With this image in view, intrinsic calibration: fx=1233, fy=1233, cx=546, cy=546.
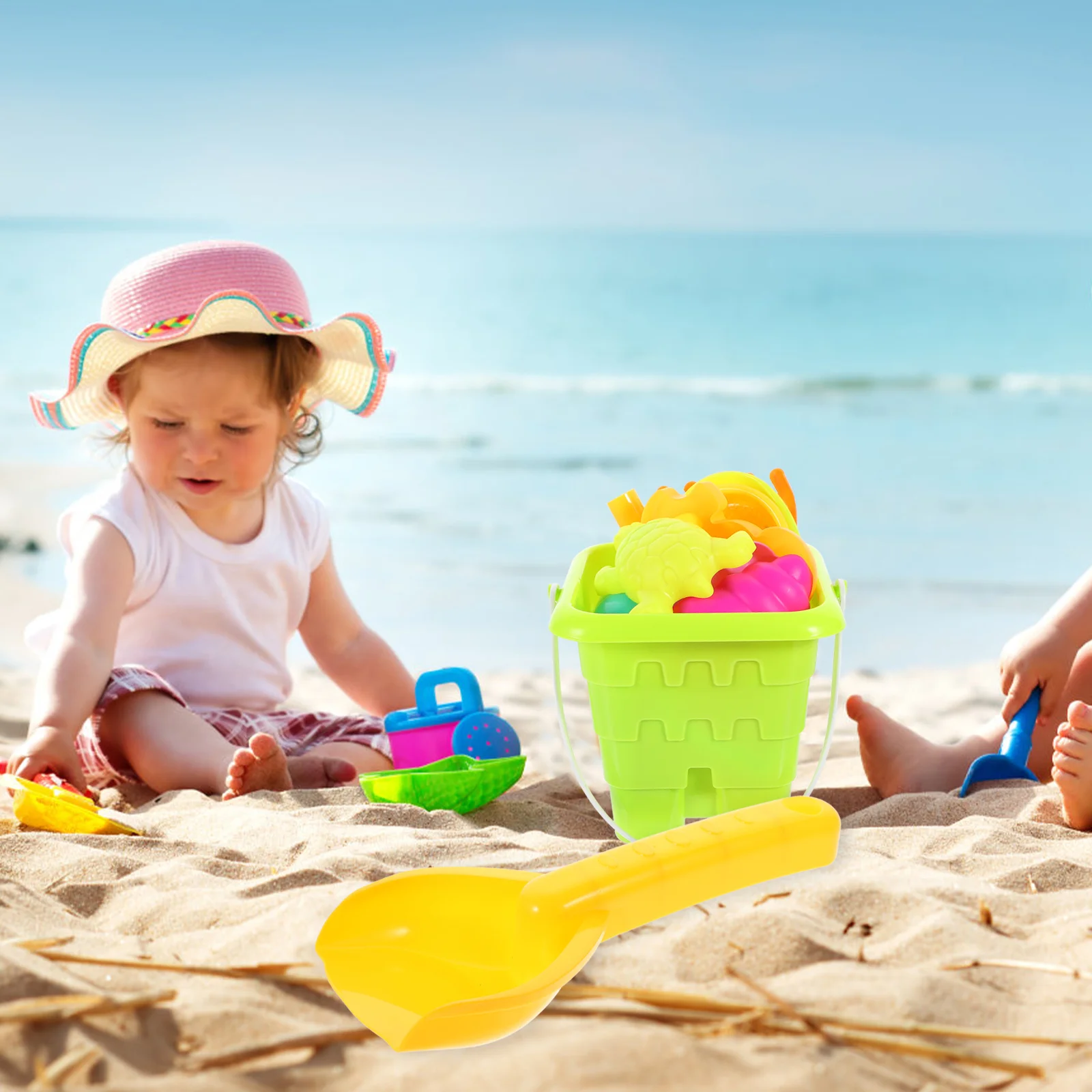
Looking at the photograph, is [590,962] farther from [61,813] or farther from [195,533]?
[195,533]

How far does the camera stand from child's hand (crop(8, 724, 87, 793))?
215 centimetres

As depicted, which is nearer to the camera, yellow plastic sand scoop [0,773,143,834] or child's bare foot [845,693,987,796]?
yellow plastic sand scoop [0,773,143,834]

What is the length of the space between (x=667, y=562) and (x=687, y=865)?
0.62 m

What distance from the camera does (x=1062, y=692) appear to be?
2.24 meters

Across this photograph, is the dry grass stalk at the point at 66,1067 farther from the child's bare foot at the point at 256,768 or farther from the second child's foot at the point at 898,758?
the second child's foot at the point at 898,758

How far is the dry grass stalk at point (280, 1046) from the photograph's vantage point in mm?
1045

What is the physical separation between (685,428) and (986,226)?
34.9ft

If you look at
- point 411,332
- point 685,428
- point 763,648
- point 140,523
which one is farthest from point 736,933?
point 411,332

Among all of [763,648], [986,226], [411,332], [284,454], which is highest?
[986,226]

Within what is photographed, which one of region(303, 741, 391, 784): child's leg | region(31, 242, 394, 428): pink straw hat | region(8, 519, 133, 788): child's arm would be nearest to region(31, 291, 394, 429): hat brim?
region(31, 242, 394, 428): pink straw hat

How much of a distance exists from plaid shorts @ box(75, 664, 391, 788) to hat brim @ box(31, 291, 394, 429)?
57 centimetres

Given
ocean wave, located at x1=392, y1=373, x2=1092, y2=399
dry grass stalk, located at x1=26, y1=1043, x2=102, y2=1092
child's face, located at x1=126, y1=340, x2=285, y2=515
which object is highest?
ocean wave, located at x1=392, y1=373, x2=1092, y2=399

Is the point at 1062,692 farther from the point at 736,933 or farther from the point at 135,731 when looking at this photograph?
the point at 135,731

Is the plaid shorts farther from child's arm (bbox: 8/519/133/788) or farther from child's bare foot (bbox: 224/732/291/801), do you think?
child's bare foot (bbox: 224/732/291/801)
